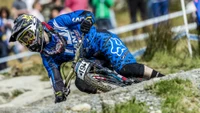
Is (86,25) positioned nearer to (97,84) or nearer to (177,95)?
(97,84)

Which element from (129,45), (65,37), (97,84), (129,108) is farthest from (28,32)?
(129,45)

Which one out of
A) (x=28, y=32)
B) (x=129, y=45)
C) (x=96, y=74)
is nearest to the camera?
(x=28, y=32)

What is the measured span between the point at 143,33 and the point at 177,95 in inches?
314

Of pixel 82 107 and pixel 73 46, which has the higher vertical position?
pixel 73 46

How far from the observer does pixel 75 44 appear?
342 inches

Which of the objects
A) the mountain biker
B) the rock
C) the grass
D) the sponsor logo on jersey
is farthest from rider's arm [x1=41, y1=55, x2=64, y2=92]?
the grass

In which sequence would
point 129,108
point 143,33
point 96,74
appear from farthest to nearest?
point 143,33 → point 96,74 → point 129,108

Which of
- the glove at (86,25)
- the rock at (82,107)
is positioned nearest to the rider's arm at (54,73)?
the glove at (86,25)

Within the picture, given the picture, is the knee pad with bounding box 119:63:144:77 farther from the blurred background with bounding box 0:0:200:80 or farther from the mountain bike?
the blurred background with bounding box 0:0:200:80

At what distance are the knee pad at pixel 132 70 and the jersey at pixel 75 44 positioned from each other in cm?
6

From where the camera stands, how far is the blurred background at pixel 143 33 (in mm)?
12336

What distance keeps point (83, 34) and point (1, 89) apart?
4290 millimetres

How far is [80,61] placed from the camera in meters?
8.47

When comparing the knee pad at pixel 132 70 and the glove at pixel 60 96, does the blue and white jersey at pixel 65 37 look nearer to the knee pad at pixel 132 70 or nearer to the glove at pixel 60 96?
the glove at pixel 60 96
